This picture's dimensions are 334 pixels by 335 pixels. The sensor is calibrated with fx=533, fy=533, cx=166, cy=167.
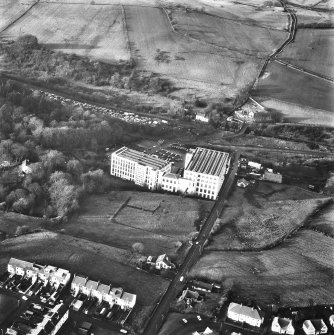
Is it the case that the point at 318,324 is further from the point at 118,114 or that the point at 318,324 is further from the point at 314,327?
the point at 118,114

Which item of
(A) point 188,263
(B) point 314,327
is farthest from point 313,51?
(B) point 314,327

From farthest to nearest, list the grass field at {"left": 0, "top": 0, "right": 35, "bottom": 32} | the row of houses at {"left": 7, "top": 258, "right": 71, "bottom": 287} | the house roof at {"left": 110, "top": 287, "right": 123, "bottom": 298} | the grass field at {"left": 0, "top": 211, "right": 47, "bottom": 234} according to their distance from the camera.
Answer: the grass field at {"left": 0, "top": 0, "right": 35, "bottom": 32} → the grass field at {"left": 0, "top": 211, "right": 47, "bottom": 234} → the row of houses at {"left": 7, "top": 258, "right": 71, "bottom": 287} → the house roof at {"left": 110, "top": 287, "right": 123, "bottom": 298}

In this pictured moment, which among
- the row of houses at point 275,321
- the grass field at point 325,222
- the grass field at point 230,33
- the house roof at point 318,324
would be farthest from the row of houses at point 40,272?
the grass field at point 230,33

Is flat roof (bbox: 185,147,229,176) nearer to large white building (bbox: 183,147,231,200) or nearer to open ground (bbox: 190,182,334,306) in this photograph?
large white building (bbox: 183,147,231,200)

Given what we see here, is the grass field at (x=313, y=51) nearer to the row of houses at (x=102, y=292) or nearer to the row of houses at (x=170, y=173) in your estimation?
the row of houses at (x=170, y=173)

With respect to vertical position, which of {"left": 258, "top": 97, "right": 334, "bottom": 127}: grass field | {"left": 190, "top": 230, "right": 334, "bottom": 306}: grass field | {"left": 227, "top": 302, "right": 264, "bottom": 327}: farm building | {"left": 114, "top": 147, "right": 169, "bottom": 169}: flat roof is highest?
{"left": 114, "top": 147, "right": 169, "bottom": 169}: flat roof

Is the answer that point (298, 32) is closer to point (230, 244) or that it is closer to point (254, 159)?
point (254, 159)

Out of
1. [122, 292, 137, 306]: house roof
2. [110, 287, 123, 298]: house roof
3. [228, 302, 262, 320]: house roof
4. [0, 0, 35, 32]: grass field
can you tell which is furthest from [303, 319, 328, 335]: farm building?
[0, 0, 35, 32]: grass field
